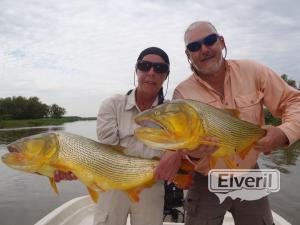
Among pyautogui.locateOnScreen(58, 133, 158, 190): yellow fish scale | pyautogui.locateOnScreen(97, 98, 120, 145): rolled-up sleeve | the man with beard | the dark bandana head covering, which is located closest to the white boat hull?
the man with beard

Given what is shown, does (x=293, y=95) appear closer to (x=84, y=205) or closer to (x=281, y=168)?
(x=84, y=205)

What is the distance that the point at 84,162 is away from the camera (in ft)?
11.1

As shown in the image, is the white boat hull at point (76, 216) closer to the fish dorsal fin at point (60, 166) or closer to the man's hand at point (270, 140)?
the fish dorsal fin at point (60, 166)

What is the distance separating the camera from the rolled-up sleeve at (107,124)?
4195mm

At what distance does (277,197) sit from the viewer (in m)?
14.0

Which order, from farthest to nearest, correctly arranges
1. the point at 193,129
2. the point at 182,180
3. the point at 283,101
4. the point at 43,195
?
the point at 43,195 < the point at 283,101 < the point at 182,180 < the point at 193,129

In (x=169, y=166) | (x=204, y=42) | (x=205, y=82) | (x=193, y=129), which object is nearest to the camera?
(x=193, y=129)

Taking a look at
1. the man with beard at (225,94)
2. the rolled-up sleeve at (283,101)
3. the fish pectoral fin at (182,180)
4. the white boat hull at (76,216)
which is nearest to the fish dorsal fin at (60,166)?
the fish pectoral fin at (182,180)

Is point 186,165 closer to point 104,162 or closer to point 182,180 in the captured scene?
point 182,180

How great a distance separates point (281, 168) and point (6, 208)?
13.7 metres

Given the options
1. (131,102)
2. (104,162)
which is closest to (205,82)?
(131,102)

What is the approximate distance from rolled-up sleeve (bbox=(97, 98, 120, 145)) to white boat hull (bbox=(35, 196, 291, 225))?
2.77 meters

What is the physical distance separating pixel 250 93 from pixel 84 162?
2058mm

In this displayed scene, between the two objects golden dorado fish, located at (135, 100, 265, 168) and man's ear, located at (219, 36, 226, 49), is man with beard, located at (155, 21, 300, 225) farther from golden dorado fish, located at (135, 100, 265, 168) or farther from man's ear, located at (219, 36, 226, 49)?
golden dorado fish, located at (135, 100, 265, 168)
